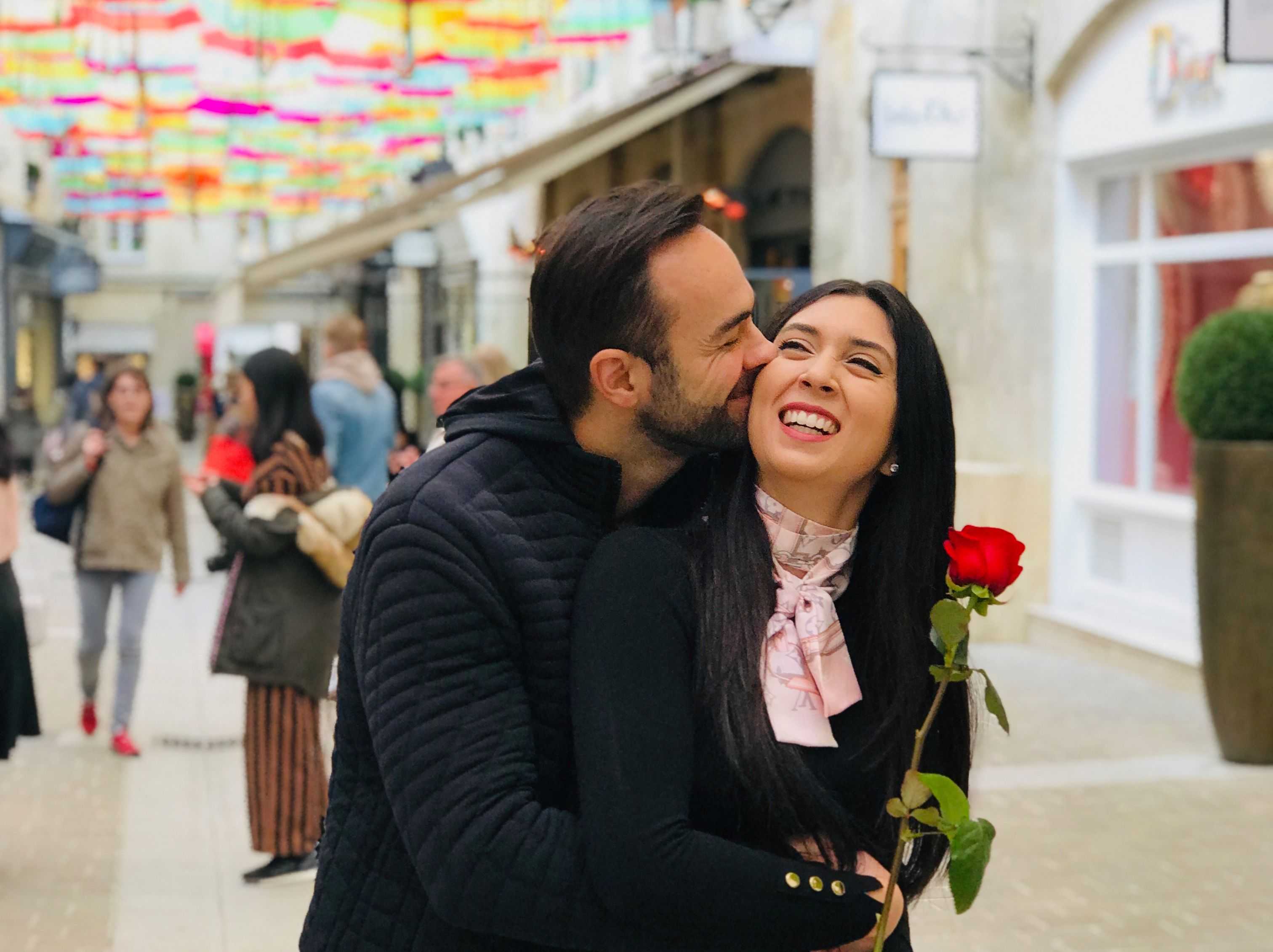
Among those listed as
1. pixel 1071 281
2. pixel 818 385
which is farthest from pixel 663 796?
pixel 1071 281

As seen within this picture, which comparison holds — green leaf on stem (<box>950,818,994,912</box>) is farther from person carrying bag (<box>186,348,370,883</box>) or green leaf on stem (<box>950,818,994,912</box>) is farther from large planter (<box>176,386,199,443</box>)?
large planter (<box>176,386,199,443</box>)

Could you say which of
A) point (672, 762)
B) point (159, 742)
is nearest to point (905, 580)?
point (672, 762)

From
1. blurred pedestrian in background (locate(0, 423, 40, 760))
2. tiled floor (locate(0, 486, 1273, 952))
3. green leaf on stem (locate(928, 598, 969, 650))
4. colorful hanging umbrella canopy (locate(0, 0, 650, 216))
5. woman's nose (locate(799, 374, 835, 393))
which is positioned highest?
colorful hanging umbrella canopy (locate(0, 0, 650, 216))

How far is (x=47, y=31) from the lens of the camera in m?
12.2

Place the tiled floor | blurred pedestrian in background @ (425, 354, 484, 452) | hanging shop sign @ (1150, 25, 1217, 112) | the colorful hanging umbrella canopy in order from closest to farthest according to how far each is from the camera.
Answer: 1. the tiled floor
2. blurred pedestrian in background @ (425, 354, 484, 452)
3. hanging shop sign @ (1150, 25, 1217, 112)
4. the colorful hanging umbrella canopy

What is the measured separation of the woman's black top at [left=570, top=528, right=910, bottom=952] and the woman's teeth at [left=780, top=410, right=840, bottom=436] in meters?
0.24

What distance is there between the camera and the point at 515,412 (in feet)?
6.59

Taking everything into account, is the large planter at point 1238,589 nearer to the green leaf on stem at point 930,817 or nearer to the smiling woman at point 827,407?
the smiling woman at point 827,407

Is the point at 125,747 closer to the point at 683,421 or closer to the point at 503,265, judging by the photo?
the point at 683,421

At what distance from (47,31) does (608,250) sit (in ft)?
37.8

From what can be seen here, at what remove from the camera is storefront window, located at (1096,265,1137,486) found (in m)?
11.1

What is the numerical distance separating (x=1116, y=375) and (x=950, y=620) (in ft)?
32.3

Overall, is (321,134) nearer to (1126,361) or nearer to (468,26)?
(468,26)

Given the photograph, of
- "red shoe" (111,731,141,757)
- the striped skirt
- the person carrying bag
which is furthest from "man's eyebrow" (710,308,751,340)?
"red shoe" (111,731,141,757)
